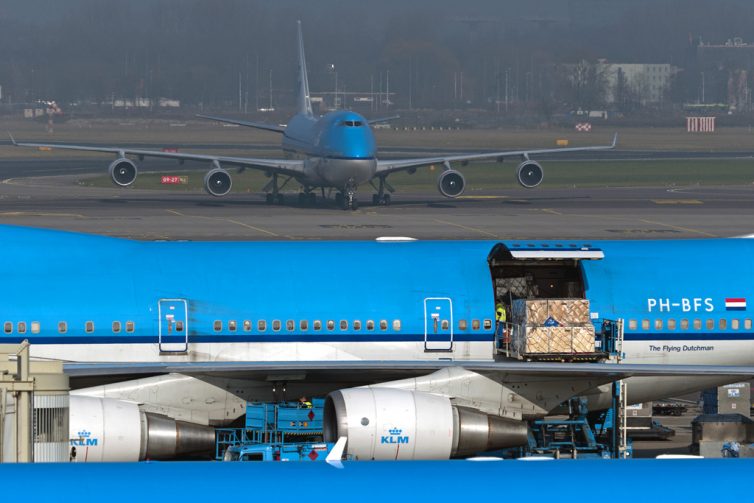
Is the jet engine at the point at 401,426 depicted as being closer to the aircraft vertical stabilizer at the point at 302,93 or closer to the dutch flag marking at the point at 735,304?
the dutch flag marking at the point at 735,304

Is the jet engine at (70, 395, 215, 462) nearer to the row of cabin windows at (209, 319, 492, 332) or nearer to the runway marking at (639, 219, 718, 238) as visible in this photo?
the row of cabin windows at (209, 319, 492, 332)

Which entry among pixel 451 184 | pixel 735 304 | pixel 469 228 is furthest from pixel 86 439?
pixel 451 184

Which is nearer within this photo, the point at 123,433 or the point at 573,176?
the point at 123,433

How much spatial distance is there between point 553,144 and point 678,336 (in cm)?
15643

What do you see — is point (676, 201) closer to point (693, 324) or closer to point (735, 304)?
point (735, 304)

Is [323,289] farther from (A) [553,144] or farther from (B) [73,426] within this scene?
(A) [553,144]

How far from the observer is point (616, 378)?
83.6 feet

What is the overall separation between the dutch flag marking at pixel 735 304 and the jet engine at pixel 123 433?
33.2 ft

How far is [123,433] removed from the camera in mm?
23297

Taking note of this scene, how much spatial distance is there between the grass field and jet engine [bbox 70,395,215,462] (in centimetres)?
7367

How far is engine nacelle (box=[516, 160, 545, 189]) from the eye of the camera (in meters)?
91.8

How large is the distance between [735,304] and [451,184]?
6102 cm

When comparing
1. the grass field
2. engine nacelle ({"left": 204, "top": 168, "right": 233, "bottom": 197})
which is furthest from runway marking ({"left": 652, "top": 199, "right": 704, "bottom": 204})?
engine nacelle ({"left": 204, "top": 168, "right": 233, "bottom": 197})

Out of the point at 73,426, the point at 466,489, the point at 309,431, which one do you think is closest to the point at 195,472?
the point at 466,489
